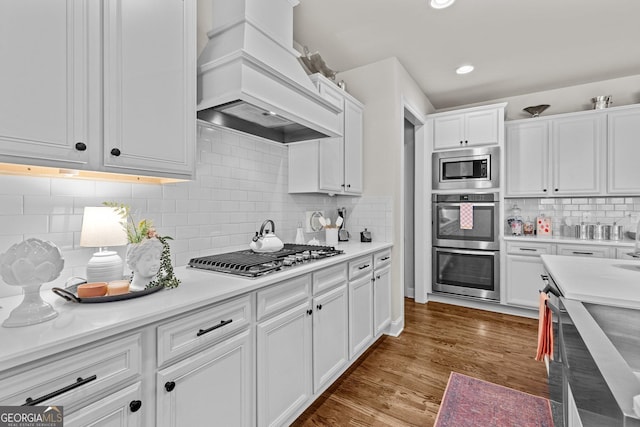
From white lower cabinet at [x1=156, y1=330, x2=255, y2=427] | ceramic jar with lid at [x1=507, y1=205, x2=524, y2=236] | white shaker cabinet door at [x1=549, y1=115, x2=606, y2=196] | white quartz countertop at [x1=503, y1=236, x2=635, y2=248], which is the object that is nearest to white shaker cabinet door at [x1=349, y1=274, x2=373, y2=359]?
white lower cabinet at [x1=156, y1=330, x2=255, y2=427]

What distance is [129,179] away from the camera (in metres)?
1.51

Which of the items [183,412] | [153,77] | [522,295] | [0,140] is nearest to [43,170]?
[0,140]

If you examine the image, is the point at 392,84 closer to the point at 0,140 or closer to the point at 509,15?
the point at 509,15

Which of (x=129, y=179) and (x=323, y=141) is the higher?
(x=323, y=141)

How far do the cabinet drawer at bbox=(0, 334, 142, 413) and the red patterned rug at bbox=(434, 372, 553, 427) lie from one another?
1.73m

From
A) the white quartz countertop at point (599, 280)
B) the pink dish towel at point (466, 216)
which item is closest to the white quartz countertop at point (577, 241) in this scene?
the pink dish towel at point (466, 216)

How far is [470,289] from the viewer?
12.8ft

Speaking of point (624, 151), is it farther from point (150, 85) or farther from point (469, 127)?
point (150, 85)

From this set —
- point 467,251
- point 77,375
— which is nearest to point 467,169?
point 467,251

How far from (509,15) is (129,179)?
9.89 ft

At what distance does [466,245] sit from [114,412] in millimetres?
3938

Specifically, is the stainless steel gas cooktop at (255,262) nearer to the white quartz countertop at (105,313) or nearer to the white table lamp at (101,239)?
the white quartz countertop at (105,313)

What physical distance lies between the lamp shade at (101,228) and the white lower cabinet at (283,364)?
2.58 feet

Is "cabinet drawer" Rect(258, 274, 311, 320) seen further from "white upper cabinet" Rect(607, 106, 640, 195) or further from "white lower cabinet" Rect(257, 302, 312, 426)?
"white upper cabinet" Rect(607, 106, 640, 195)
